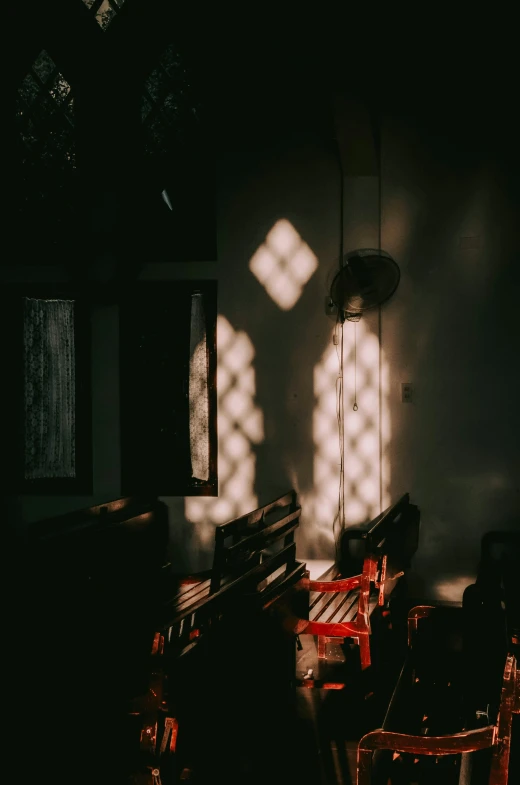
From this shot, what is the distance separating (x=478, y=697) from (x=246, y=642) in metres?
1.08

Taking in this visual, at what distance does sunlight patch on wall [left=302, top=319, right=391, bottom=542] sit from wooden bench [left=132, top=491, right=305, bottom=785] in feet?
5.68

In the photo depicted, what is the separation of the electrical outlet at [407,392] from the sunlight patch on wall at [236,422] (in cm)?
114

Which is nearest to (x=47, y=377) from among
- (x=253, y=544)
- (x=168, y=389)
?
(x=168, y=389)

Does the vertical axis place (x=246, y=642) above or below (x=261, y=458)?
below

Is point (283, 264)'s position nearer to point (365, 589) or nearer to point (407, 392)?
point (407, 392)

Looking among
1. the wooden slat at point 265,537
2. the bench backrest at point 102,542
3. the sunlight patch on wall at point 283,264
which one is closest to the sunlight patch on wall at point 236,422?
the sunlight patch on wall at point 283,264

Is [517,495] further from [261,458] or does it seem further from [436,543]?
[261,458]

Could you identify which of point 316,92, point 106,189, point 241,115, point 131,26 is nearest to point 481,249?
point 316,92

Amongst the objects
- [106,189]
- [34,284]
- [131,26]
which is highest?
[131,26]

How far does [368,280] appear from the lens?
5.81m

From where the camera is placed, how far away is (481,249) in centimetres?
596

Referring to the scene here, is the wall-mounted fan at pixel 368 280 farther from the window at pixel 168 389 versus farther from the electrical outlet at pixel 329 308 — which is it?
the window at pixel 168 389

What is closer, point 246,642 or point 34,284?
point 246,642

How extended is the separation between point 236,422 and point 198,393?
41 cm
